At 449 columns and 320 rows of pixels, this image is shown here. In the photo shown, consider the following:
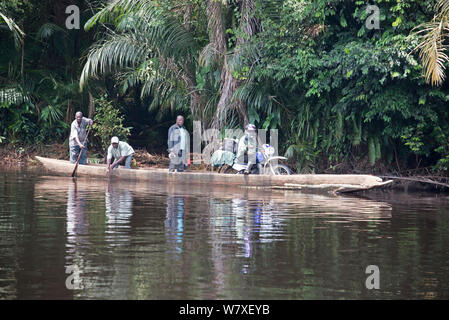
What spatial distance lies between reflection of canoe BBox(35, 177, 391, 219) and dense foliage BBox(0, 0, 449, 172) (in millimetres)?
2600

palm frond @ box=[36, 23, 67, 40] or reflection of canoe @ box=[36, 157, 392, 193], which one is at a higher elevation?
palm frond @ box=[36, 23, 67, 40]

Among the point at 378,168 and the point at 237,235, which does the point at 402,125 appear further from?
the point at 237,235

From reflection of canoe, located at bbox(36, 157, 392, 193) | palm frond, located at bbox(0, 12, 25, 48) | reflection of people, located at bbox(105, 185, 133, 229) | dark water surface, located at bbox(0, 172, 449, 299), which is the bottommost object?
dark water surface, located at bbox(0, 172, 449, 299)

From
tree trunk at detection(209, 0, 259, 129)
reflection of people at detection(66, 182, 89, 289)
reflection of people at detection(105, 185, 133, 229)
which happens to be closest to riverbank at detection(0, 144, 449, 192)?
tree trunk at detection(209, 0, 259, 129)

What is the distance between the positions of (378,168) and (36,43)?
11827 mm

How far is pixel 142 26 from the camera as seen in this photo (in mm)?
18656

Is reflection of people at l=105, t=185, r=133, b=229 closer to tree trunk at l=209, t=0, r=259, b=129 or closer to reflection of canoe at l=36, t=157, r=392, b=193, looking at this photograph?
reflection of canoe at l=36, t=157, r=392, b=193

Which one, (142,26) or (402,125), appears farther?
(142,26)

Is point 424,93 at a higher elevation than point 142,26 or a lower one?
lower

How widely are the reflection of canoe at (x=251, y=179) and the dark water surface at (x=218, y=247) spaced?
74 cm

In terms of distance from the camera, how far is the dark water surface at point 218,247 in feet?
22.2

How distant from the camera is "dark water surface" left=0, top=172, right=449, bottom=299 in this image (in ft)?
22.2
